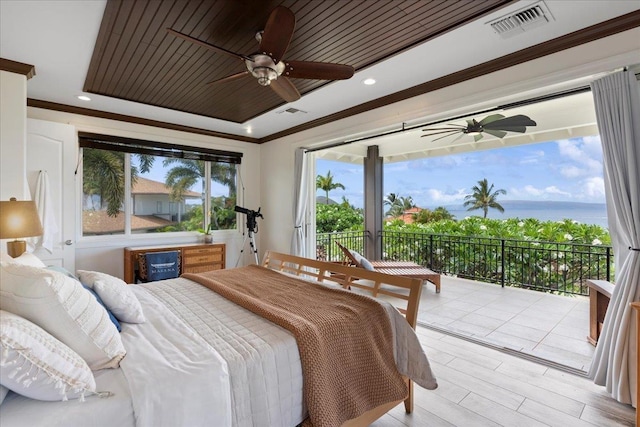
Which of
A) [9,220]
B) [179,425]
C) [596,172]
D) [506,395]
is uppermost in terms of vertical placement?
[596,172]

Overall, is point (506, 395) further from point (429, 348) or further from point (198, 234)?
point (198, 234)

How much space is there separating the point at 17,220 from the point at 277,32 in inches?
93.2

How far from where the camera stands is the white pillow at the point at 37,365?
2.94 ft

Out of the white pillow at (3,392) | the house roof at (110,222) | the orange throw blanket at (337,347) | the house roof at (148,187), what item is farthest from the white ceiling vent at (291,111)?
the white pillow at (3,392)

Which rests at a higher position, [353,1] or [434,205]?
[353,1]

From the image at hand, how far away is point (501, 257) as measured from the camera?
5.31 metres

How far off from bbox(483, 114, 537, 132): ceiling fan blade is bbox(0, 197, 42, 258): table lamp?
483 centimetres

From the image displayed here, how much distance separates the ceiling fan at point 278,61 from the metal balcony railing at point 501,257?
428 centimetres

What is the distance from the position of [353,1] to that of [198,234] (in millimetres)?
4152

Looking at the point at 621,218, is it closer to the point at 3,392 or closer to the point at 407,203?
the point at 3,392

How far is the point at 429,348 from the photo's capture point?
2801 millimetres

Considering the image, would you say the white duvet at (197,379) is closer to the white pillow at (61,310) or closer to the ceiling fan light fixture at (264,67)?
the white pillow at (61,310)

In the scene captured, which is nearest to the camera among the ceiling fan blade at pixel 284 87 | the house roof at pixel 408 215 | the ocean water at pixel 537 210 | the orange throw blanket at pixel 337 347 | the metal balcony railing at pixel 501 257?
the orange throw blanket at pixel 337 347

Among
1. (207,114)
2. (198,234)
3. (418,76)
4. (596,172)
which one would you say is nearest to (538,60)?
(418,76)
